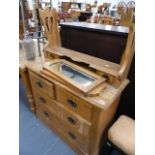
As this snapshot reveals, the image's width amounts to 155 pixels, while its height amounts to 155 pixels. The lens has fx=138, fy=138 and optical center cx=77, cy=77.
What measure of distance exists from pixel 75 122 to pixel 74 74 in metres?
0.34

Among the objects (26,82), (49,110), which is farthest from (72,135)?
(26,82)

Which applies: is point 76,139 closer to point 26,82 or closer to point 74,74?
point 74,74

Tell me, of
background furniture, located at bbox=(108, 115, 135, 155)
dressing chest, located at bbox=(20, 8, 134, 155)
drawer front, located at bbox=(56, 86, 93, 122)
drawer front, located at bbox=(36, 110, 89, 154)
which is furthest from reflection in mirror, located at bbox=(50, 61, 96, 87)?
drawer front, located at bbox=(36, 110, 89, 154)

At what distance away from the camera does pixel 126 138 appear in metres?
0.84

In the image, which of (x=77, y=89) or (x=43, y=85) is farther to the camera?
(x=43, y=85)

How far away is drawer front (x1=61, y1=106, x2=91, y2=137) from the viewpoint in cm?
92

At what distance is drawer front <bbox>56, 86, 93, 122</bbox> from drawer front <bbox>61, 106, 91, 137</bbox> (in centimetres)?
4

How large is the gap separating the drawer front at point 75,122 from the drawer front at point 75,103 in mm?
37

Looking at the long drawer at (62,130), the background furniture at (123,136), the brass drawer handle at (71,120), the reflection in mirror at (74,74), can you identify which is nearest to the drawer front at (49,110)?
the long drawer at (62,130)

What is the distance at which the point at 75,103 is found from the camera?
2.95 feet

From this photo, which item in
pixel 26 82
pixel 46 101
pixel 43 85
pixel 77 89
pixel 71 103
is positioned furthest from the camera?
pixel 26 82
